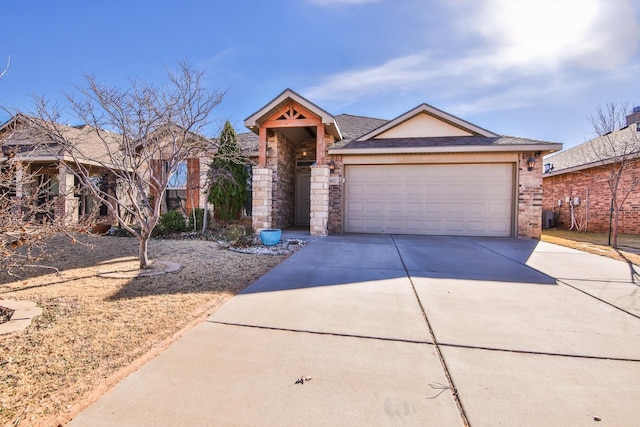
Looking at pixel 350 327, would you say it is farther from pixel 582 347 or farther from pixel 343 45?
pixel 343 45

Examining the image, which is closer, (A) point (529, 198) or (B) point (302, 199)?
(A) point (529, 198)

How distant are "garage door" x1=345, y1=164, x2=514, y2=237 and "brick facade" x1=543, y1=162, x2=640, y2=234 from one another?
15.8ft

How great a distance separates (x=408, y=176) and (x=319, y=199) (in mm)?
3301

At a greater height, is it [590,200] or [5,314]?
[590,200]

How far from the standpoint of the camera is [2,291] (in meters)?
4.03

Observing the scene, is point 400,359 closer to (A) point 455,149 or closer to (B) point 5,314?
(B) point 5,314

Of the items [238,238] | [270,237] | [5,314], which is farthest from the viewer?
[238,238]

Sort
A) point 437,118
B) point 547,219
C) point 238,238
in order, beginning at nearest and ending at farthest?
point 238,238 < point 437,118 < point 547,219

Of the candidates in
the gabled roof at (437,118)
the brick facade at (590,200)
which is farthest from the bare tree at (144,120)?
the brick facade at (590,200)

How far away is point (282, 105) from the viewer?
9.76m

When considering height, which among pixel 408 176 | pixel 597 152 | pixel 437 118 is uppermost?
pixel 437 118

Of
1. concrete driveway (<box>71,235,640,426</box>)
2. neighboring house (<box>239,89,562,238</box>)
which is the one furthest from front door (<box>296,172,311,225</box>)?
concrete driveway (<box>71,235,640,426</box>)

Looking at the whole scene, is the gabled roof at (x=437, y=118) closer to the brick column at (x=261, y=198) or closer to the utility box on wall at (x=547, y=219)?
the brick column at (x=261, y=198)

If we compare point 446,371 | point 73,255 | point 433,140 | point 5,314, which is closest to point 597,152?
point 433,140
